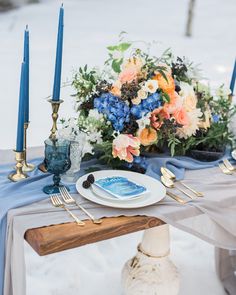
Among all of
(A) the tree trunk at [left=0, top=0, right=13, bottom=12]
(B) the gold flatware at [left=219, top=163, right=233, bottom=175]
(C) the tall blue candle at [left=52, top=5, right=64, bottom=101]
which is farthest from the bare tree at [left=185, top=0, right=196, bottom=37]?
(C) the tall blue candle at [left=52, top=5, right=64, bottom=101]

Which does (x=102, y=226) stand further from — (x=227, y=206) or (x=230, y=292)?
(x=230, y=292)

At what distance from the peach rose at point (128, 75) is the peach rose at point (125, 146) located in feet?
0.48

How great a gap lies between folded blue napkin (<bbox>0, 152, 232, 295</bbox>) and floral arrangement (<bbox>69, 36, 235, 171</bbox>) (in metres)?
0.04

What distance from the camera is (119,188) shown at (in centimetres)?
106

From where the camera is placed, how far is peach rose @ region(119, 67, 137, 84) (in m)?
1.19

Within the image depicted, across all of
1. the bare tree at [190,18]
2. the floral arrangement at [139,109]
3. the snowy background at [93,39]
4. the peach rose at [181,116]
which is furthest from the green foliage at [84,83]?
the bare tree at [190,18]

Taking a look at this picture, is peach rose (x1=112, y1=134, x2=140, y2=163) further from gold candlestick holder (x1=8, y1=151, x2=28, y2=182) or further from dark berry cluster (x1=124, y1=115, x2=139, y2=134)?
gold candlestick holder (x1=8, y1=151, x2=28, y2=182)

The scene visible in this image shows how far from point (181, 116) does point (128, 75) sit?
0.57ft

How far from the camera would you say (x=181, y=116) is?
1.22 m

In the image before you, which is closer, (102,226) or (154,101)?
(102,226)

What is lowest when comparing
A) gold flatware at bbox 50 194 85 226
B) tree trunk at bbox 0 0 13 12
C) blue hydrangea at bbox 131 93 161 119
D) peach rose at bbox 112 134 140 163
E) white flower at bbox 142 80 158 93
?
gold flatware at bbox 50 194 85 226

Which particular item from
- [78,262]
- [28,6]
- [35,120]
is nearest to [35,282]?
[78,262]

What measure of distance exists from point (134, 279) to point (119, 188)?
0.46 m

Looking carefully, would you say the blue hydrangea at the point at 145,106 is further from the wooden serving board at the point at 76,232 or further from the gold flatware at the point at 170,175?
the wooden serving board at the point at 76,232
